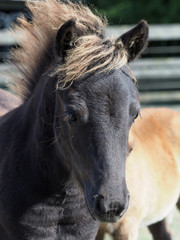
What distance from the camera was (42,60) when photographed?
319cm

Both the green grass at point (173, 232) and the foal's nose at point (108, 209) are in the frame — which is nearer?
the foal's nose at point (108, 209)

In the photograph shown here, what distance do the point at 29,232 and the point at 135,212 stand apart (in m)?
1.48

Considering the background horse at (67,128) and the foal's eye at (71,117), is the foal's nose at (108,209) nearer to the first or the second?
the background horse at (67,128)

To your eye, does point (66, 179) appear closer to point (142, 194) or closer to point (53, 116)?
point (53, 116)

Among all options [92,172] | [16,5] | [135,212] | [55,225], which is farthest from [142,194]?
[16,5]

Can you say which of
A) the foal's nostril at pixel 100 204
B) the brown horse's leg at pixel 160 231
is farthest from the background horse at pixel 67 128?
the brown horse's leg at pixel 160 231

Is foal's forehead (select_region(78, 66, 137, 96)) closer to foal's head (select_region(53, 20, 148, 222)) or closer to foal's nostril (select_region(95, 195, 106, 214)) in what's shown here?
foal's head (select_region(53, 20, 148, 222))

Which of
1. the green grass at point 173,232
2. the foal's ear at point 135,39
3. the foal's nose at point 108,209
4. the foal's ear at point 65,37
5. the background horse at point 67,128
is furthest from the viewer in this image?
the green grass at point 173,232

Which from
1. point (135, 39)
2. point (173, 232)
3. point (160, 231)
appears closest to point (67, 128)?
point (135, 39)

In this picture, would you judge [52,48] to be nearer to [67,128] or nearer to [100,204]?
[67,128]

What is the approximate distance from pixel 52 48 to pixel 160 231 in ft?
8.70

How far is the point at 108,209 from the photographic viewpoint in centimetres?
237

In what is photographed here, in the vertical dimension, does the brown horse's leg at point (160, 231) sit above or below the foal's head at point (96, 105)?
below

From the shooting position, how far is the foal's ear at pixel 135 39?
2.78 m
